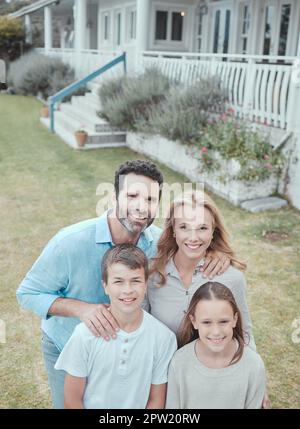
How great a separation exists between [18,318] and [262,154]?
471 cm

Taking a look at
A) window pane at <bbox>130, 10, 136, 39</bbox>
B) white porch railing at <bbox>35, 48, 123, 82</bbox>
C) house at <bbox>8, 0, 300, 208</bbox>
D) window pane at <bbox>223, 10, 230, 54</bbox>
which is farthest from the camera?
window pane at <bbox>130, 10, 136, 39</bbox>

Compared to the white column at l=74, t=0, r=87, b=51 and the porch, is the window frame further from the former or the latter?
the porch

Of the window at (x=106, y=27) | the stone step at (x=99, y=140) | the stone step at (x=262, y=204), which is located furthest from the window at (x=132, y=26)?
the stone step at (x=262, y=204)

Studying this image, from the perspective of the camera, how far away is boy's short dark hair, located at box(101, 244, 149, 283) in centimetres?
199

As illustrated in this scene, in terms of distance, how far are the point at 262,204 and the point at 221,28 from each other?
9.22 m

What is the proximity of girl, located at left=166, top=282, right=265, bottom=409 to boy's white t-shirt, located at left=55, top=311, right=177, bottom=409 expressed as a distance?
0.08 meters

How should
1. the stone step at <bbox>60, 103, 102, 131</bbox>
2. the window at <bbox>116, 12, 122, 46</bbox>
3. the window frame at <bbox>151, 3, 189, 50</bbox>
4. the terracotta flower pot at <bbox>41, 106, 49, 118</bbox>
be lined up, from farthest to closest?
the window at <bbox>116, 12, 122, 46</bbox> → the window frame at <bbox>151, 3, 189, 50</bbox> → the terracotta flower pot at <bbox>41, 106, 49, 118</bbox> → the stone step at <bbox>60, 103, 102, 131</bbox>

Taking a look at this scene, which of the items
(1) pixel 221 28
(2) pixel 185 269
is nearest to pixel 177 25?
(1) pixel 221 28

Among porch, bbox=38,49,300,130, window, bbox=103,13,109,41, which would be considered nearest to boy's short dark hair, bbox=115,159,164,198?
porch, bbox=38,49,300,130

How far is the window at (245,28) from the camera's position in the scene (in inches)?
533

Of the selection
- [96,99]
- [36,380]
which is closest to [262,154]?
[36,380]

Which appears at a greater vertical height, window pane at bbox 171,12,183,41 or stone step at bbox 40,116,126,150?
window pane at bbox 171,12,183,41

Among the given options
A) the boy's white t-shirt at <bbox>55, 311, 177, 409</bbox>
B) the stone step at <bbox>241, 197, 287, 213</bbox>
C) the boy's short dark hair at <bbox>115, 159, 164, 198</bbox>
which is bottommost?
the stone step at <bbox>241, 197, 287, 213</bbox>

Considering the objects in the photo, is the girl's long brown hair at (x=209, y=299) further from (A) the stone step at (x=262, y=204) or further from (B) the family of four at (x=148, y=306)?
(A) the stone step at (x=262, y=204)
